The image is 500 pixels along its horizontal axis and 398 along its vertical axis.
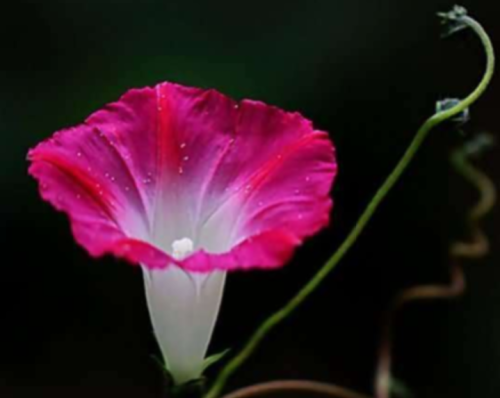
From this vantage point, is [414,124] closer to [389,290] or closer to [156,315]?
[389,290]

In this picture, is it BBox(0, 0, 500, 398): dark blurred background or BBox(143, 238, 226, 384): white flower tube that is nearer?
BBox(143, 238, 226, 384): white flower tube

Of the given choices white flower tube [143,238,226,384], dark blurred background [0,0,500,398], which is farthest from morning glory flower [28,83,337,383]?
dark blurred background [0,0,500,398]

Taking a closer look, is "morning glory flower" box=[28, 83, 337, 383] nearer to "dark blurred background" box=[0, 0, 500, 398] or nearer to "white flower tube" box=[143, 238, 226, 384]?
"white flower tube" box=[143, 238, 226, 384]

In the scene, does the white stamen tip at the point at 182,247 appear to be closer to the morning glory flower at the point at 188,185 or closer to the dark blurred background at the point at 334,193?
the morning glory flower at the point at 188,185

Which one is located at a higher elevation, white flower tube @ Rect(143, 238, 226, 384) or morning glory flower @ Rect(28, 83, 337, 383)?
morning glory flower @ Rect(28, 83, 337, 383)

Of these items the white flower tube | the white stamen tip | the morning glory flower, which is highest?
the morning glory flower

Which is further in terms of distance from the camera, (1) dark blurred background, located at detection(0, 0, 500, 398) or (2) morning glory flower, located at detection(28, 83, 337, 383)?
(1) dark blurred background, located at detection(0, 0, 500, 398)

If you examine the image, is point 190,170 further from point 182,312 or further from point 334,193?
point 334,193

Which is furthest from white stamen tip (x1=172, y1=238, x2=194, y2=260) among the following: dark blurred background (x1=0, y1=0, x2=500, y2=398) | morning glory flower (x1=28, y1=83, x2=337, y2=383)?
dark blurred background (x1=0, y1=0, x2=500, y2=398)
